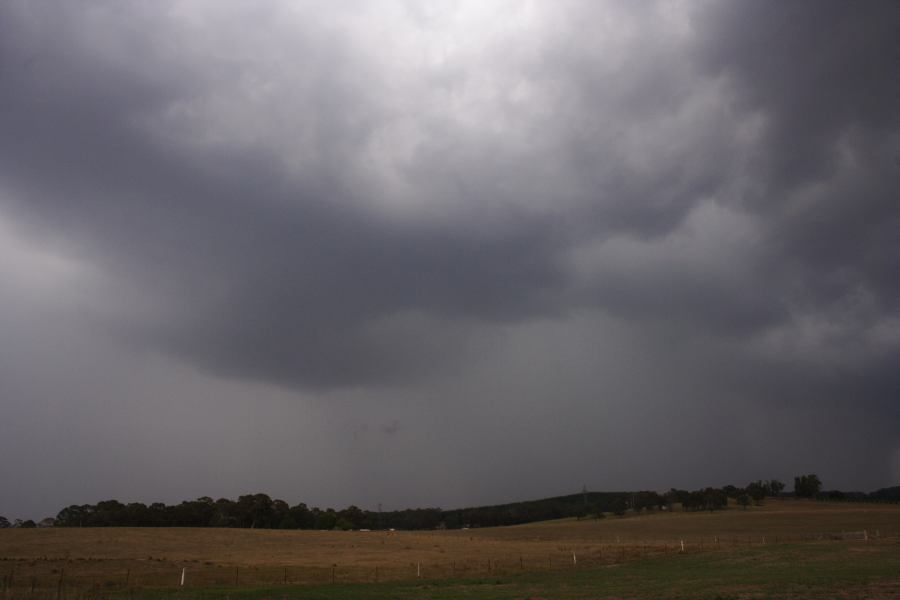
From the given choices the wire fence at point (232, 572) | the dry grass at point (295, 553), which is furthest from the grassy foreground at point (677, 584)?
the dry grass at point (295, 553)

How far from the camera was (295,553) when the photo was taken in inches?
2926

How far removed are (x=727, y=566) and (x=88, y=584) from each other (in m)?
41.1

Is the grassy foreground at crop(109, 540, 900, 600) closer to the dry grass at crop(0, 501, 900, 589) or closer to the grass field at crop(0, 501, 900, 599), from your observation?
the grass field at crop(0, 501, 900, 599)

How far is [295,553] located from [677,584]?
5098cm

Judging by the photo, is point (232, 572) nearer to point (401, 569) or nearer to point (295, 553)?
point (401, 569)

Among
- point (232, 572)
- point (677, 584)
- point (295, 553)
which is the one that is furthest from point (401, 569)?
Result: point (677, 584)

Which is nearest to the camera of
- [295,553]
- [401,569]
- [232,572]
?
[232,572]

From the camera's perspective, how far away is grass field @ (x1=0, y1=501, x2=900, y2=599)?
3297cm

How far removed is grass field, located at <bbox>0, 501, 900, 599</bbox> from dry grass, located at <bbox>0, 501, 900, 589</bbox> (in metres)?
0.17

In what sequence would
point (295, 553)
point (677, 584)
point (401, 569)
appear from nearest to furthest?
point (677, 584), point (401, 569), point (295, 553)

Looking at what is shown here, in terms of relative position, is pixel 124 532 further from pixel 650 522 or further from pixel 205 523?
pixel 650 522

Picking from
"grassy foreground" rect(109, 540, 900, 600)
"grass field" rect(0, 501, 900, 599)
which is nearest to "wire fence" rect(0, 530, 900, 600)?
"grass field" rect(0, 501, 900, 599)

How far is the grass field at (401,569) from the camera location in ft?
108

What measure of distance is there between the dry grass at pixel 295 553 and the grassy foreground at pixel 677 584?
7.35m
